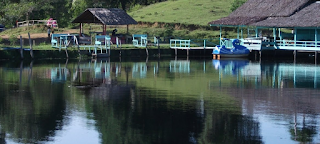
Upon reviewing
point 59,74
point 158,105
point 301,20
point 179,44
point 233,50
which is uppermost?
point 301,20

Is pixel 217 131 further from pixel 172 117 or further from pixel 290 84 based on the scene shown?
pixel 290 84

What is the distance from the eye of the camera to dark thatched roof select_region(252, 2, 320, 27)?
49.3 metres

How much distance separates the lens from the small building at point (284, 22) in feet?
164

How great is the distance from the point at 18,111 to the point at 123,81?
35.8 ft

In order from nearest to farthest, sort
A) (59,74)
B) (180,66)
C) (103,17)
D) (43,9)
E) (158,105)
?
(158,105) < (59,74) < (180,66) < (103,17) < (43,9)

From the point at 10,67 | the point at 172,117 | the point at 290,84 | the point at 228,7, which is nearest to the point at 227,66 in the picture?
the point at 290,84

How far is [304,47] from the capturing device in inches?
1960

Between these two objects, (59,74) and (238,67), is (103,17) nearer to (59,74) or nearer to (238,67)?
(238,67)

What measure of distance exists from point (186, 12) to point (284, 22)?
86.4 ft

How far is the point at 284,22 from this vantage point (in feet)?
168

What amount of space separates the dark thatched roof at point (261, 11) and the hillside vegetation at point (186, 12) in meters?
11.4

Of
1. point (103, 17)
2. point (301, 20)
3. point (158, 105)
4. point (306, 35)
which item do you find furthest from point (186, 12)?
point (158, 105)

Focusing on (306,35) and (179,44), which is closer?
(306,35)

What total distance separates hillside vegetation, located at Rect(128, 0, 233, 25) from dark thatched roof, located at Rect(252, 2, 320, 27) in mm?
17898
